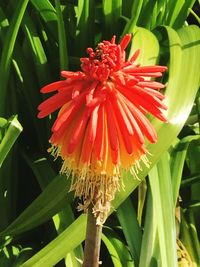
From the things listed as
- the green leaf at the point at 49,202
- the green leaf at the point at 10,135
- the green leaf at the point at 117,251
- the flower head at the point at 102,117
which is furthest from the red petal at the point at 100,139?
the green leaf at the point at 117,251

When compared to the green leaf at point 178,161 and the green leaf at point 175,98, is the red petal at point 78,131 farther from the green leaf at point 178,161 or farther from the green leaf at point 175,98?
the green leaf at point 178,161

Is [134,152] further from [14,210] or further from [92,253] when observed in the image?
[14,210]

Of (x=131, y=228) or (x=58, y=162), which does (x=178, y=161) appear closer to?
(x=131, y=228)

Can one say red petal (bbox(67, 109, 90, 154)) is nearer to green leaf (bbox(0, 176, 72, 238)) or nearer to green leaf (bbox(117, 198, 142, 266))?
green leaf (bbox(0, 176, 72, 238))

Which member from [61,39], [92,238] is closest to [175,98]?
[61,39]

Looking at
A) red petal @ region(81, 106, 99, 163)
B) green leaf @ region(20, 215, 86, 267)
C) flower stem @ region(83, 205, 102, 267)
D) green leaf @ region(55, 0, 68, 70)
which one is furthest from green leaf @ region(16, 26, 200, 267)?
red petal @ region(81, 106, 99, 163)

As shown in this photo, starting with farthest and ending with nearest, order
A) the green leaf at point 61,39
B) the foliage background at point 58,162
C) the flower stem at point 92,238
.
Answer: the green leaf at point 61,39
the foliage background at point 58,162
the flower stem at point 92,238
